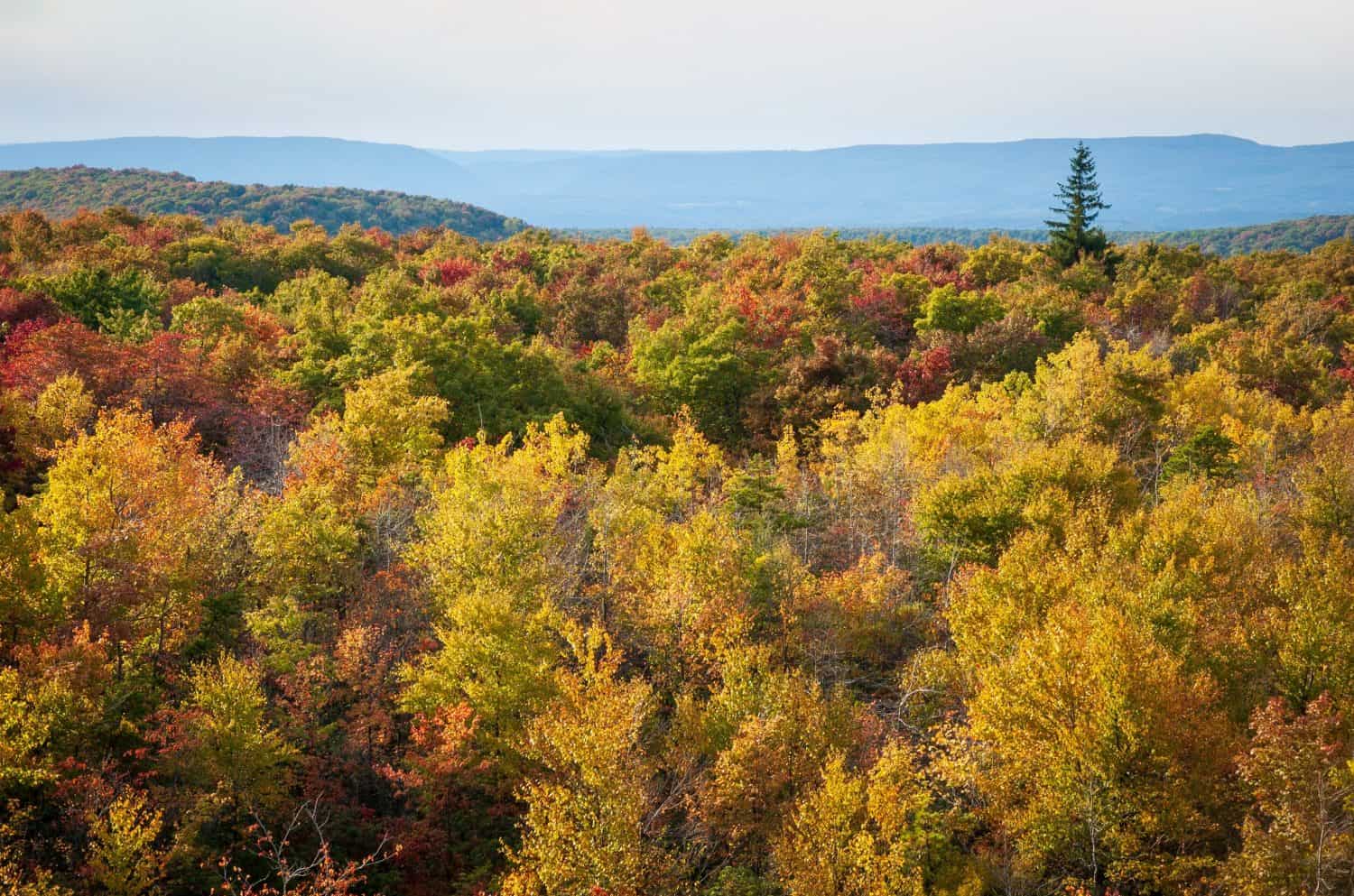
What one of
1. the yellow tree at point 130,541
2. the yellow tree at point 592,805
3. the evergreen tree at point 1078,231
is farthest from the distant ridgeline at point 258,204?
the yellow tree at point 592,805

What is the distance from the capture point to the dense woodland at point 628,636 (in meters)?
20.6

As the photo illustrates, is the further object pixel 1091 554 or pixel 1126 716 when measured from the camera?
pixel 1091 554

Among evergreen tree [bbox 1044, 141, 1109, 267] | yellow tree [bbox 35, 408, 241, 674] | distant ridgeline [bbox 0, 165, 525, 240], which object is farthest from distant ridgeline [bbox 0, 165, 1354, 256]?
yellow tree [bbox 35, 408, 241, 674]

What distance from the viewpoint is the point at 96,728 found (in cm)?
2142

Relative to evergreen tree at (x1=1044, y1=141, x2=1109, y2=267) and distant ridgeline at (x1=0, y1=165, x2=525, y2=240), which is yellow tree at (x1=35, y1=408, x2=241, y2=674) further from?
distant ridgeline at (x1=0, y1=165, x2=525, y2=240)

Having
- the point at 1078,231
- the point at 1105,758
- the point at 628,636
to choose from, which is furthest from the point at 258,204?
the point at 1105,758

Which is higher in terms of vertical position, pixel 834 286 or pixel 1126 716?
pixel 834 286

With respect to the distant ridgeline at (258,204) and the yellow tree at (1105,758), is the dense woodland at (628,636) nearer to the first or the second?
the yellow tree at (1105,758)

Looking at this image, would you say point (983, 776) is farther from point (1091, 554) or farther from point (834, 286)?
point (834, 286)

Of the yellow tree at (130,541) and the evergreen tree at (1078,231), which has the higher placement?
the evergreen tree at (1078,231)

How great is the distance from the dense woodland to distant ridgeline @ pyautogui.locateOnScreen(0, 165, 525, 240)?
7466cm

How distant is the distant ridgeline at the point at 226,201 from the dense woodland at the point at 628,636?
74.7 m

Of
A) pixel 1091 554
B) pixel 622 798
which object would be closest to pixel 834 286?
pixel 1091 554

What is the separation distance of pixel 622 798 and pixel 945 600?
17.0m
